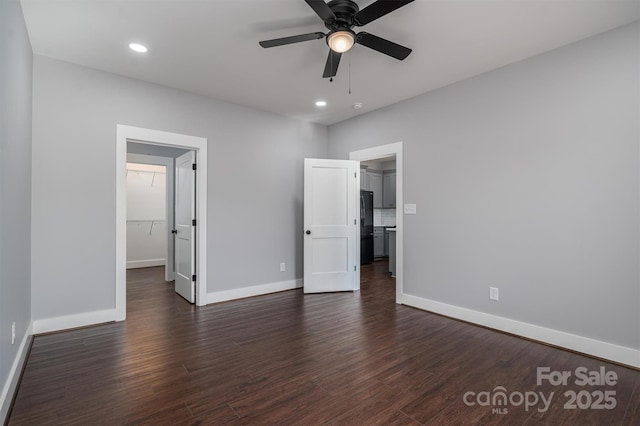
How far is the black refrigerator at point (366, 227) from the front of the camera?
23.4ft

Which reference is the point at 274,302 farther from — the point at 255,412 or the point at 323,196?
the point at 255,412

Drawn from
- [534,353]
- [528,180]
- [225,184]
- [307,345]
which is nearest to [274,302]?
[307,345]

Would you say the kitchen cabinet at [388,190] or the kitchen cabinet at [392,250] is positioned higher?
the kitchen cabinet at [388,190]

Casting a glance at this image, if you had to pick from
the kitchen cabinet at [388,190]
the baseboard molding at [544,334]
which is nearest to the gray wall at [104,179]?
the baseboard molding at [544,334]

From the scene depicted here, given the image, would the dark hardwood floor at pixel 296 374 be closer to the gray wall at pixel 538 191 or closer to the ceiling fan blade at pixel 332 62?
the gray wall at pixel 538 191

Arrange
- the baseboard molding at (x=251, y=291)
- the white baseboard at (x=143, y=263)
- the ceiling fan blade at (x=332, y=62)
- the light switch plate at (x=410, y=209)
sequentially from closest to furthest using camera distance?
the ceiling fan blade at (x=332, y=62)
the light switch plate at (x=410, y=209)
the baseboard molding at (x=251, y=291)
the white baseboard at (x=143, y=263)

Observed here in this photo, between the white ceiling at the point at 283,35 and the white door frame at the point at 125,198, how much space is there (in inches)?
24.7

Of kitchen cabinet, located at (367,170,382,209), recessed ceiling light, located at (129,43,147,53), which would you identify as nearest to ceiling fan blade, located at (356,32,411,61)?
recessed ceiling light, located at (129,43,147,53)

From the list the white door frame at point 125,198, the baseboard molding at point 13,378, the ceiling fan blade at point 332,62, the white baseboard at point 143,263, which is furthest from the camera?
the white baseboard at point 143,263

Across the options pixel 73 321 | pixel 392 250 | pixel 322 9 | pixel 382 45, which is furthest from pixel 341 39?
pixel 392 250

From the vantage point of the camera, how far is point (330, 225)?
481 centimetres

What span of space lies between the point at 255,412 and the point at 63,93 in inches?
138

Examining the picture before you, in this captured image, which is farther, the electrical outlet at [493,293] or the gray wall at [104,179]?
the electrical outlet at [493,293]

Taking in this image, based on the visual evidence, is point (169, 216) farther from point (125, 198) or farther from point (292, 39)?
point (292, 39)
